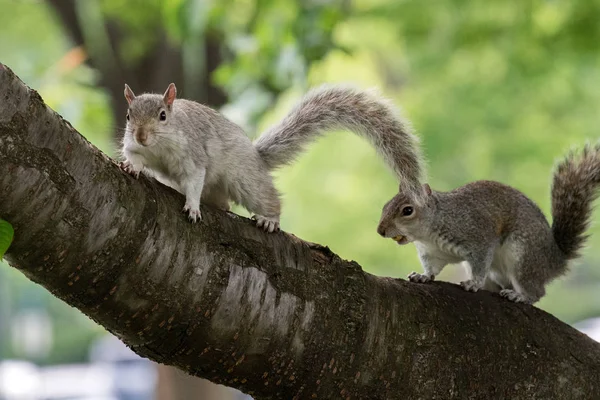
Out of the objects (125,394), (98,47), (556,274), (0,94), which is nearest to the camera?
(0,94)

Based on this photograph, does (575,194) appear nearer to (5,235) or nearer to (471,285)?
(471,285)

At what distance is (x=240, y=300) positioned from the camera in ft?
7.06

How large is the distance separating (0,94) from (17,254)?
34 cm

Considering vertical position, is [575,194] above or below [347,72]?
below

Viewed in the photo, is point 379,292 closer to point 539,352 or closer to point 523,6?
point 539,352

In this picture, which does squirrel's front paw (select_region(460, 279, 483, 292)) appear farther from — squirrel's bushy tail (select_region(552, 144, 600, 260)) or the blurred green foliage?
the blurred green foliage

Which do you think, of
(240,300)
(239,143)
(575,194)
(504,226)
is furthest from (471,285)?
(240,300)

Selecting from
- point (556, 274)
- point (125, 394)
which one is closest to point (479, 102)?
point (556, 274)

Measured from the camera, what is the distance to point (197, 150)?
2.77 metres

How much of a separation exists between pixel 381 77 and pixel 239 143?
7493 millimetres

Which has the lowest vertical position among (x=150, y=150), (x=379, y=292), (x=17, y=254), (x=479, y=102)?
(x=17, y=254)

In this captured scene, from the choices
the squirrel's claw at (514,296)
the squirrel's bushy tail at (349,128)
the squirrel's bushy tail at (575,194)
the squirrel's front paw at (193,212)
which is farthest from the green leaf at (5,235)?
the squirrel's bushy tail at (575,194)

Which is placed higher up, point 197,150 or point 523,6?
point 523,6

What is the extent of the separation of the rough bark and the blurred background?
1266 millimetres
